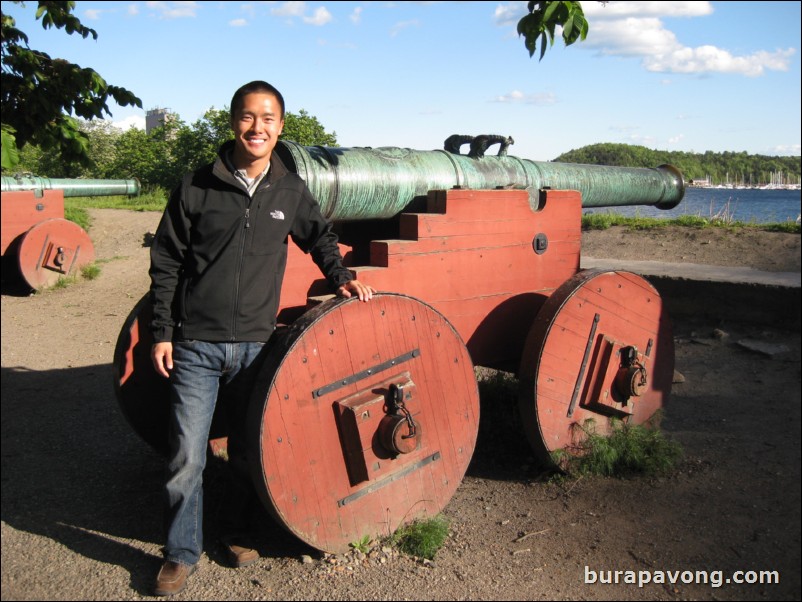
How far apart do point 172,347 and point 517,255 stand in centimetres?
199

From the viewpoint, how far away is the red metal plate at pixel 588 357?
3732 mm

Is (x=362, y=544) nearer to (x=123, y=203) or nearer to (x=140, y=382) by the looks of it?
(x=140, y=382)

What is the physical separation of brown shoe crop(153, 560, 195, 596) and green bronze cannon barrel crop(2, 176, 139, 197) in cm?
879

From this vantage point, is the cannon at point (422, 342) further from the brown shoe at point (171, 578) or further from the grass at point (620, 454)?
the brown shoe at point (171, 578)

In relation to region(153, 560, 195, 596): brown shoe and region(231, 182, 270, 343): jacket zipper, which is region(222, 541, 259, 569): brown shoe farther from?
region(231, 182, 270, 343): jacket zipper

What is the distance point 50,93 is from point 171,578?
110 inches

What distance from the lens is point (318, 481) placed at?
2822 millimetres

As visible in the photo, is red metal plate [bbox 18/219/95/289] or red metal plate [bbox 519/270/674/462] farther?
red metal plate [bbox 18/219/95/289]

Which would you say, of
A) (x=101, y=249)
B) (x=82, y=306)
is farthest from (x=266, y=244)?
(x=101, y=249)

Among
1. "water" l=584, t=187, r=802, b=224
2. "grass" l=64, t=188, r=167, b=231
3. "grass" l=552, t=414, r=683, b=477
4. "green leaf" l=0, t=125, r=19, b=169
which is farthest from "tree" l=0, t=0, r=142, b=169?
"grass" l=64, t=188, r=167, b=231

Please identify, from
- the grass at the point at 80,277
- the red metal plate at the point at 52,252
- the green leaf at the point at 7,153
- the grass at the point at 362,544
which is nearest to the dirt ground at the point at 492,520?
the grass at the point at 362,544

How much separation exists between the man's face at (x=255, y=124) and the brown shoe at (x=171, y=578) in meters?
1.49

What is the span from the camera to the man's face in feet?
8.62

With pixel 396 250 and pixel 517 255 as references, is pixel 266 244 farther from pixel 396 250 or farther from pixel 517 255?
pixel 517 255
